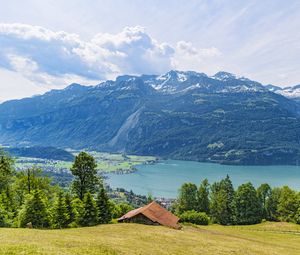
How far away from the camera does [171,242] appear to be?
123ft

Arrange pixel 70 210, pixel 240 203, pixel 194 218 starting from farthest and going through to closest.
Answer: pixel 240 203
pixel 194 218
pixel 70 210

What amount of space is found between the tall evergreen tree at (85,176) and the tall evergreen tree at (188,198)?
130ft

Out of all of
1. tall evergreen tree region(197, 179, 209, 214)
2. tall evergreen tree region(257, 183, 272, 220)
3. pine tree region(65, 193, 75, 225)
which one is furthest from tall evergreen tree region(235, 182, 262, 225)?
pine tree region(65, 193, 75, 225)

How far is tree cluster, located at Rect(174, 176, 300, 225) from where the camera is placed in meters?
91.0

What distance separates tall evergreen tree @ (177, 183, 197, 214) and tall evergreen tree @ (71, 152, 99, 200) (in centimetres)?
3970

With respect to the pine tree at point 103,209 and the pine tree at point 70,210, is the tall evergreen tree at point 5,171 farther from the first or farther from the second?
the pine tree at point 103,209

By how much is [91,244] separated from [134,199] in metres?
150

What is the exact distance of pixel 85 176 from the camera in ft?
198

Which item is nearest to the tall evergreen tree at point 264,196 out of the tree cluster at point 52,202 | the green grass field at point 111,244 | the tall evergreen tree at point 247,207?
the tall evergreen tree at point 247,207

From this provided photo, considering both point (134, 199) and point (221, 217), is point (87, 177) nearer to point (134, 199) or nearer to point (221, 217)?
point (221, 217)

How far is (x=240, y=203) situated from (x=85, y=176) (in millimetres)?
48141

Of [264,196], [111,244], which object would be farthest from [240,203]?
[111,244]

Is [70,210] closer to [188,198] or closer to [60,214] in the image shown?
[60,214]

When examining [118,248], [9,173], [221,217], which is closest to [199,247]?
[118,248]
